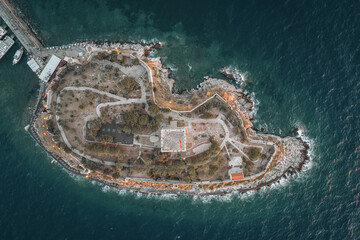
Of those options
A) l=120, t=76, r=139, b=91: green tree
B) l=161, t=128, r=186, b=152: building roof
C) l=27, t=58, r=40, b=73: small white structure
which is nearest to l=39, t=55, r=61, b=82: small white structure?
l=27, t=58, r=40, b=73: small white structure

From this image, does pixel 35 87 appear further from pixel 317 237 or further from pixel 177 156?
pixel 317 237

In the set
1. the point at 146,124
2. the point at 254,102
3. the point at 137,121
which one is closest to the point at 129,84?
the point at 137,121

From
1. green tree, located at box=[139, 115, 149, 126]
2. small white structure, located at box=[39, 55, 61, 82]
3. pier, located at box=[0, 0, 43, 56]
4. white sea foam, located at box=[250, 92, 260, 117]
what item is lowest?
white sea foam, located at box=[250, 92, 260, 117]

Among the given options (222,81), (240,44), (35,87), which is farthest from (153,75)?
(35,87)

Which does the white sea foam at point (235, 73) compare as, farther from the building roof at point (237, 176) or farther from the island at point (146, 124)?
the building roof at point (237, 176)

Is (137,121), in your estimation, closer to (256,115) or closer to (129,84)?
(129,84)

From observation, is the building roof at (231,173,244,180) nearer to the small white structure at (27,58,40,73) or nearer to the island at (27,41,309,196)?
the island at (27,41,309,196)
